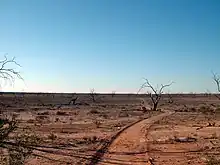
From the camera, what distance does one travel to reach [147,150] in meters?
20.8

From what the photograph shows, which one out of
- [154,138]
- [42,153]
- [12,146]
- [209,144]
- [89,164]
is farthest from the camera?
[154,138]

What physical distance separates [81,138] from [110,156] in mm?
8658

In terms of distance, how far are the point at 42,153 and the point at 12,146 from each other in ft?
7.70

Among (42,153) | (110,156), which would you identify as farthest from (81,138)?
(110,156)

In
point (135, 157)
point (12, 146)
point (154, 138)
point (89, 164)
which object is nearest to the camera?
point (89, 164)

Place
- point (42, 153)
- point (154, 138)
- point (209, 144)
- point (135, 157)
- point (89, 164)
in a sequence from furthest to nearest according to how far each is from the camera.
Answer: point (154, 138)
point (209, 144)
point (42, 153)
point (135, 157)
point (89, 164)

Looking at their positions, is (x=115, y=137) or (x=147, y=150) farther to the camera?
(x=115, y=137)

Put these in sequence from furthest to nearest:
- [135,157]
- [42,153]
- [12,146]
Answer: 1. [12,146]
2. [42,153]
3. [135,157]

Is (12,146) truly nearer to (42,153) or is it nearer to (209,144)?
(42,153)

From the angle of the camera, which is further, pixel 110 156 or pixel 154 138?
pixel 154 138

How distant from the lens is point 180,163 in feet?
56.1

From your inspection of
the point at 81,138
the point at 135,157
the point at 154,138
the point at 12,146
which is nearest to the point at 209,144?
the point at 154,138

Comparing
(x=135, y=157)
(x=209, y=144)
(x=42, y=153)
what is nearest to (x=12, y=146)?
(x=42, y=153)

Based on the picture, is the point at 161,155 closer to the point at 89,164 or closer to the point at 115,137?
the point at 89,164
